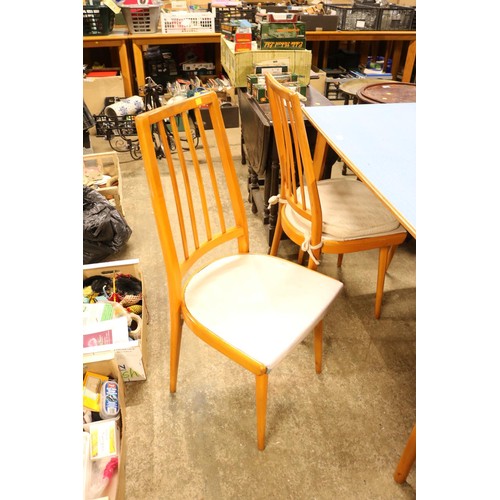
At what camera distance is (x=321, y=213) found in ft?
4.83

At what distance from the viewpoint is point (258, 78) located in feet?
7.80

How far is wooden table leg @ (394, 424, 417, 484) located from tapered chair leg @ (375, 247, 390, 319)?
0.68m

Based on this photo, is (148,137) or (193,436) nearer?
(148,137)

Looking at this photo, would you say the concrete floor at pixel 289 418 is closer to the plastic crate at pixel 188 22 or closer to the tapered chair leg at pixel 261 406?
the tapered chair leg at pixel 261 406

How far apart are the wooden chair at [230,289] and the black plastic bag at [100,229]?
943mm

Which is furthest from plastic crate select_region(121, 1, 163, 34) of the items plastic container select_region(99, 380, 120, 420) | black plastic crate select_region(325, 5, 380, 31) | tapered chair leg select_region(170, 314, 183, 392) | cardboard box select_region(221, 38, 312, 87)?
plastic container select_region(99, 380, 120, 420)

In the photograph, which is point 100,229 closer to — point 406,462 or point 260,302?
point 260,302

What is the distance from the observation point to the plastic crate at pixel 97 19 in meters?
3.54

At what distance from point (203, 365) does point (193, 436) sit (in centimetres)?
30

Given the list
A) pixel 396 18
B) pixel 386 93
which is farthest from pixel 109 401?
pixel 396 18

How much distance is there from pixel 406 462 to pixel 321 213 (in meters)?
0.83
